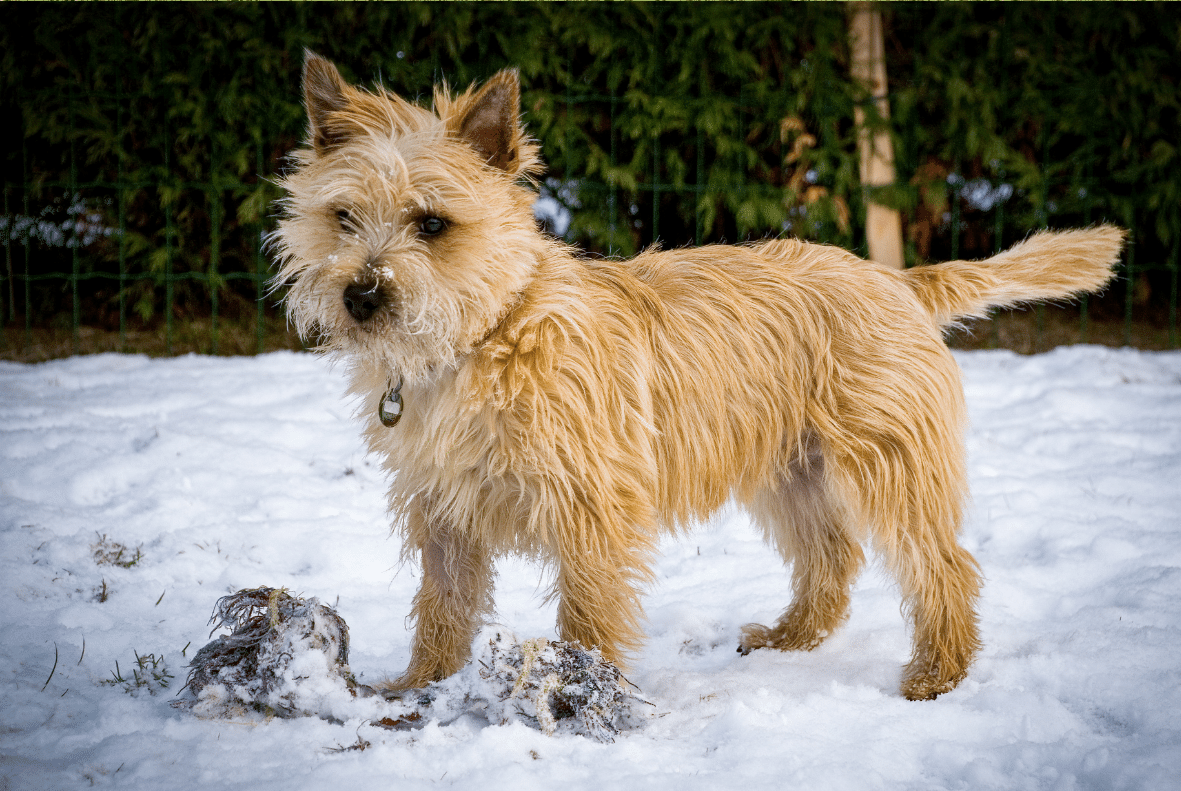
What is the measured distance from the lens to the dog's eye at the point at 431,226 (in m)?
2.13

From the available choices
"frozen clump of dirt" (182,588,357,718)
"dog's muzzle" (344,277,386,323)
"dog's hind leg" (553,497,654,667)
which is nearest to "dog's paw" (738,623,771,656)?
"dog's hind leg" (553,497,654,667)

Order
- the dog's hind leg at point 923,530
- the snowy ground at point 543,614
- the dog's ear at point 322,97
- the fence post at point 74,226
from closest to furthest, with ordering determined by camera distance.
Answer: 1. the snowy ground at point 543,614
2. the dog's ear at point 322,97
3. the dog's hind leg at point 923,530
4. the fence post at point 74,226

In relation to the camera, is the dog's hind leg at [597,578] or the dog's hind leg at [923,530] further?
the dog's hind leg at [923,530]

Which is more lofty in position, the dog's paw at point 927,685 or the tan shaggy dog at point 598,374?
the tan shaggy dog at point 598,374

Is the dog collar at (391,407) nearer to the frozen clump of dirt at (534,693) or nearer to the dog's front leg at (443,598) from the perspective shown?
the dog's front leg at (443,598)

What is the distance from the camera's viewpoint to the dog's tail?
104 inches

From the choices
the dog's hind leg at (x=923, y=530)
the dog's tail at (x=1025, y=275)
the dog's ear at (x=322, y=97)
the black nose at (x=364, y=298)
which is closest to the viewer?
the black nose at (x=364, y=298)

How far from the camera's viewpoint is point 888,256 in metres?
5.92

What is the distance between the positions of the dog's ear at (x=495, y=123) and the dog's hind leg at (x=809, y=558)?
A: 1267 mm

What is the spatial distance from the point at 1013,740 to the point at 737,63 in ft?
15.5

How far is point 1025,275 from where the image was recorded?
8.76ft

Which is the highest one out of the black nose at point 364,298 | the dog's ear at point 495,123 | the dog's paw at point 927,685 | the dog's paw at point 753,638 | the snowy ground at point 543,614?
the dog's ear at point 495,123

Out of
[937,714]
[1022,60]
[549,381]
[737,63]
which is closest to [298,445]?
[549,381]

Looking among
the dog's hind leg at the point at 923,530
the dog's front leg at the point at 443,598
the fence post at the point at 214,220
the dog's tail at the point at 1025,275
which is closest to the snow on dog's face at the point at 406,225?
the dog's front leg at the point at 443,598
